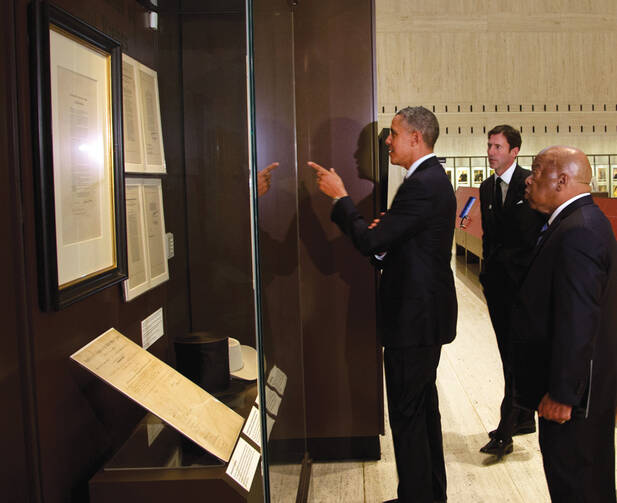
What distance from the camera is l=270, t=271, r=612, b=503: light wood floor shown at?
2748 mm

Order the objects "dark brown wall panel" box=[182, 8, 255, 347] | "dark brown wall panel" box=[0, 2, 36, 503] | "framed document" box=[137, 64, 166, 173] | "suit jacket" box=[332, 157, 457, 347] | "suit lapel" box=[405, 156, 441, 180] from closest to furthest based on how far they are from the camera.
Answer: "dark brown wall panel" box=[0, 2, 36, 503] → "framed document" box=[137, 64, 166, 173] → "dark brown wall panel" box=[182, 8, 255, 347] → "suit jacket" box=[332, 157, 457, 347] → "suit lapel" box=[405, 156, 441, 180]

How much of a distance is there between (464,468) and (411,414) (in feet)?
2.96

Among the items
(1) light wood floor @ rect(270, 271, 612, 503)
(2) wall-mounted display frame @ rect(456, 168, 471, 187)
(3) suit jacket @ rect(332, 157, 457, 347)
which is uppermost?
(2) wall-mounted display frame @ rect(456, 168, 471, 187)

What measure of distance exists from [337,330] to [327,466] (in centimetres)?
73

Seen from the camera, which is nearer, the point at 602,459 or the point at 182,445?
the point at 182,445

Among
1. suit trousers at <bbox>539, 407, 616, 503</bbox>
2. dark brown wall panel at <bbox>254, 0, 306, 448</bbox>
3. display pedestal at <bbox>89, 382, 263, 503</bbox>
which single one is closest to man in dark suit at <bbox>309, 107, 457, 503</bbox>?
dark brown wall panel at <bbox>254, 0, 306, 448</bbox>

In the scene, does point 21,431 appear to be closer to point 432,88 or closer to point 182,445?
point 182,445

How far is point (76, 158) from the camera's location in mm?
1424

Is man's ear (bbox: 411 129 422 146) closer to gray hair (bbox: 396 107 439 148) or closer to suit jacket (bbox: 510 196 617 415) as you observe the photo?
gray hair (bbox: 396 107 439 148)

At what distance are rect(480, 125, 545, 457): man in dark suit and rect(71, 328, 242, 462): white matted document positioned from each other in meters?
1.93

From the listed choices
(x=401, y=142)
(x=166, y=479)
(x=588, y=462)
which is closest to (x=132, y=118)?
(x=166, y=479)

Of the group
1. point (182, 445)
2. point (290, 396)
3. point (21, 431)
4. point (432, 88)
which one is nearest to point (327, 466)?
point (290, 396)

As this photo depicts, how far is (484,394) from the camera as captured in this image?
4098 mm

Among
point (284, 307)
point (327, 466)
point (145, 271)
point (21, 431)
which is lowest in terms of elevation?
point (327, 466)
